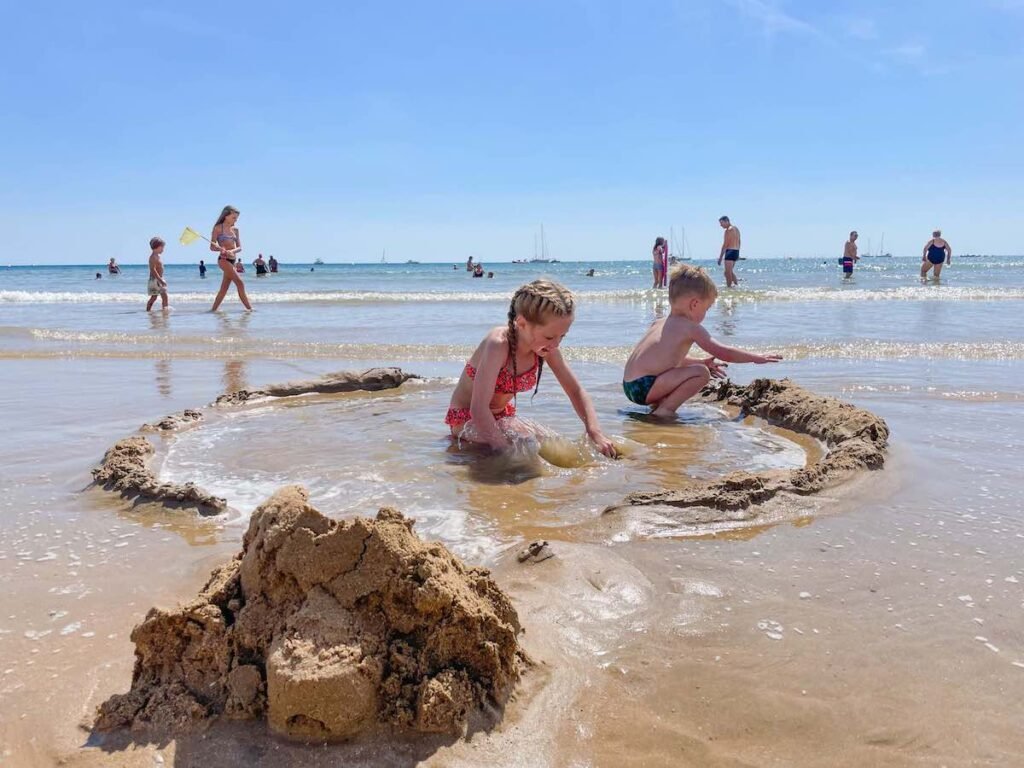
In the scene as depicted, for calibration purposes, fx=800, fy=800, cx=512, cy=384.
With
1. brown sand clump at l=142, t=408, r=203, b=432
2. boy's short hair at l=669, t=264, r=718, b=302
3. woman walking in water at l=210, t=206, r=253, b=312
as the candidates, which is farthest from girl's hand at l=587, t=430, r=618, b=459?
woman walking in water at l=210, t=206, r=253, b=312

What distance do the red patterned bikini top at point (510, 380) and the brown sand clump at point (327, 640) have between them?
2478mm

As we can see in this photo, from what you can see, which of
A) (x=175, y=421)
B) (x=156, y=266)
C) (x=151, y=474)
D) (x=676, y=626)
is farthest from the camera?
(x=156, y=266)

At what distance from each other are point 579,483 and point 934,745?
6.71 ft

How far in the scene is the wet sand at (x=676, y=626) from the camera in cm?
162

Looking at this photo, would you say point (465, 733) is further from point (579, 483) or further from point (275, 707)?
point (579, 483)

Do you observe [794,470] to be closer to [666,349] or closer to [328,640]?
[666,349]

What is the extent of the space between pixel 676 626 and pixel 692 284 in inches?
150

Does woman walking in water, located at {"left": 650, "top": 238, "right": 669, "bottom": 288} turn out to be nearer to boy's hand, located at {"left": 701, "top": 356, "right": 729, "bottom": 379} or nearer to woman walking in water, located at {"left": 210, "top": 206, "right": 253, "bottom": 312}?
woman walking in water, located at {"left": 210, "top": 206, "right": 253, "bottom": 312}

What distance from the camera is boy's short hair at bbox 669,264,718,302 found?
5589 millimetres

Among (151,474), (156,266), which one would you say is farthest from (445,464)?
(156,266)

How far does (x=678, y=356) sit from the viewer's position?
18.1ft

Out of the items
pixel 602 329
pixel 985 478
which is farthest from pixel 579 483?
pixel 602 329

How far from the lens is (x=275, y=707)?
1592mm

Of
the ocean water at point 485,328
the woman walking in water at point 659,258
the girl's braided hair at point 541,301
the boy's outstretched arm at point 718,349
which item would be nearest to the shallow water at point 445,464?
the boy's outstretched arm at point 718,349
